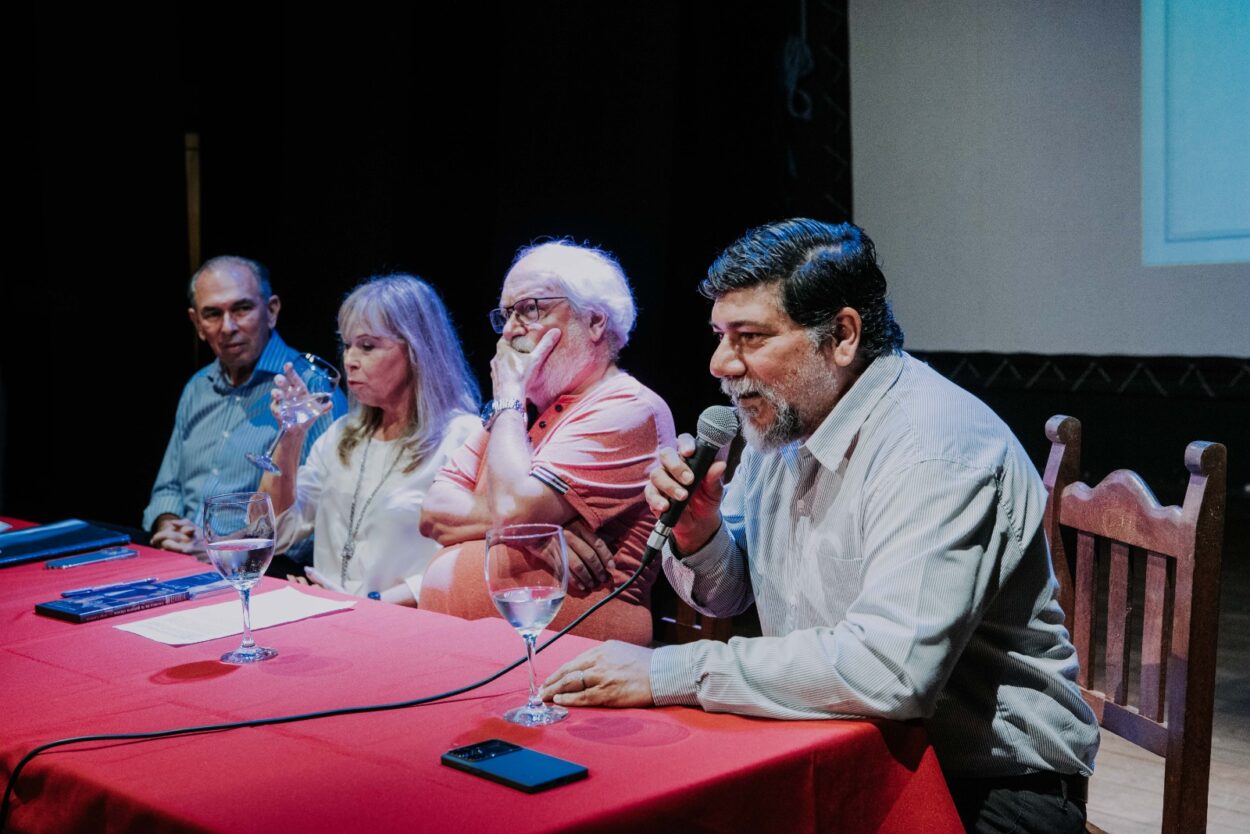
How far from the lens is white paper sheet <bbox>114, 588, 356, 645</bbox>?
1665mm

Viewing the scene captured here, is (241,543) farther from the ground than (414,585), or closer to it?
farther from the ground

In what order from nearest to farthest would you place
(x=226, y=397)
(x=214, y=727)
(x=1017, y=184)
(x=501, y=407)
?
(x=214, y=727)
(x=501, y=407)
(x=226, y=397)
(x=1017, y=184)

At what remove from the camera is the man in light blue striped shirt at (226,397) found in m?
3.51

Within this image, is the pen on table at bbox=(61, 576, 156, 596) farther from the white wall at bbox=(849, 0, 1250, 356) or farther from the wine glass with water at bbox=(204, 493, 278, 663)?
the white wall at bbox=(849, 0, 1250, 356)

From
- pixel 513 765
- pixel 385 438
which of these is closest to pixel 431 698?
pixel 513 765

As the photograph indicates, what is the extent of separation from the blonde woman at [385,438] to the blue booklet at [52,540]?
51 cm

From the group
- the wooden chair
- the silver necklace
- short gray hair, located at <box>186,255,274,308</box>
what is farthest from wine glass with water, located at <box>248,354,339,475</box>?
the wooden chair

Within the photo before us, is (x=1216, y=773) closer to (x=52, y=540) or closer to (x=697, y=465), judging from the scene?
(x=697, y=465)

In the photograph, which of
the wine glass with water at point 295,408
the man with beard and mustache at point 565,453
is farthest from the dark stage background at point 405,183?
the man with beard and mustache at point 565,453

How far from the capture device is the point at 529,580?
127 centimetres

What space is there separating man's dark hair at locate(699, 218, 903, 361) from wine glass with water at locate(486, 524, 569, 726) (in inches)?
18.6

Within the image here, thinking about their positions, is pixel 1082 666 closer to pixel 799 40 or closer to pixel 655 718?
pixel 655 718

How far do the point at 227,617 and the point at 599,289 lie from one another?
3.40 feet

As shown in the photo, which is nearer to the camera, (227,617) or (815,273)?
(815,273)
